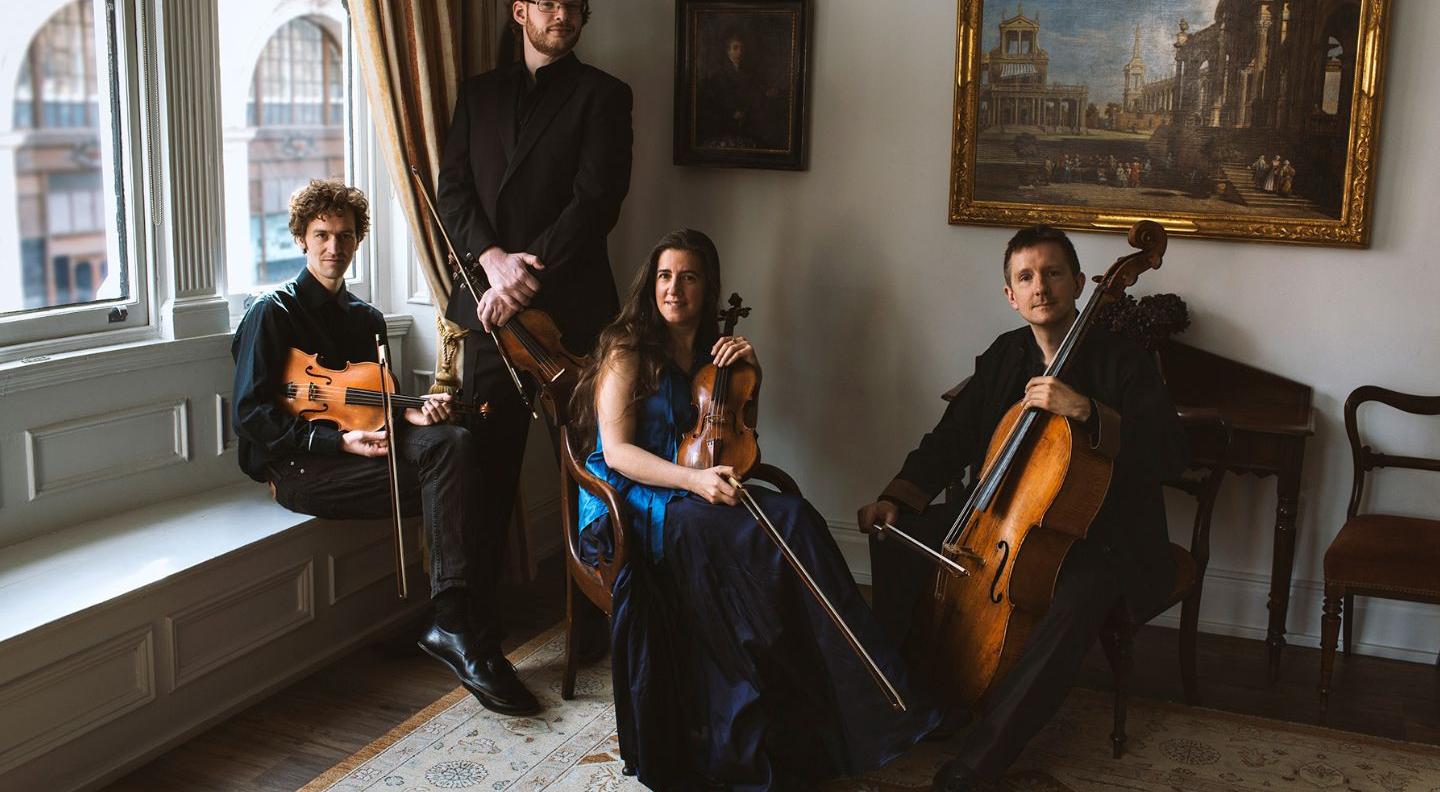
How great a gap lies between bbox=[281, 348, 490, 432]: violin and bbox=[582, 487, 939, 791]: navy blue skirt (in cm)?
70

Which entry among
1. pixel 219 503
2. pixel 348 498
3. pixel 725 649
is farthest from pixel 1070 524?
pixel 219 503

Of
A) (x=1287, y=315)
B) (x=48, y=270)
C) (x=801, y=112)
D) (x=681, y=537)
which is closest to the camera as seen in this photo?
(x=681, y=537)

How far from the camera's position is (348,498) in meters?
3.03

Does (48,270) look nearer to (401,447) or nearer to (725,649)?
(401,447)

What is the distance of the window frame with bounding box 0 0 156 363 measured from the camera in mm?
2934

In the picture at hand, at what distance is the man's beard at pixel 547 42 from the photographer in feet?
10.7

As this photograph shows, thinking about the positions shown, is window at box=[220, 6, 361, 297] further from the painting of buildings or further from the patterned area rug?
the painting of buildings

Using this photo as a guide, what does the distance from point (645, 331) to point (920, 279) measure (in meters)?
1.29

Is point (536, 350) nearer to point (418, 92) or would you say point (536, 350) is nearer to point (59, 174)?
point (418, 92)

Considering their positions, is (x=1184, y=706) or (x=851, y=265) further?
(x=851, y=265)

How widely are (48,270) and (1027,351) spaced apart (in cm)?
229

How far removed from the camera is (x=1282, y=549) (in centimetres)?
327

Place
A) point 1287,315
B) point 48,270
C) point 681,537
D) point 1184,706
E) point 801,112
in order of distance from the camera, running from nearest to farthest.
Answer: point 681,537 → point 48,270 → point 1184,706 → point 1287,315 → point 801,112

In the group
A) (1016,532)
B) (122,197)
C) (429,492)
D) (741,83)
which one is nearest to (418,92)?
(122,197)
